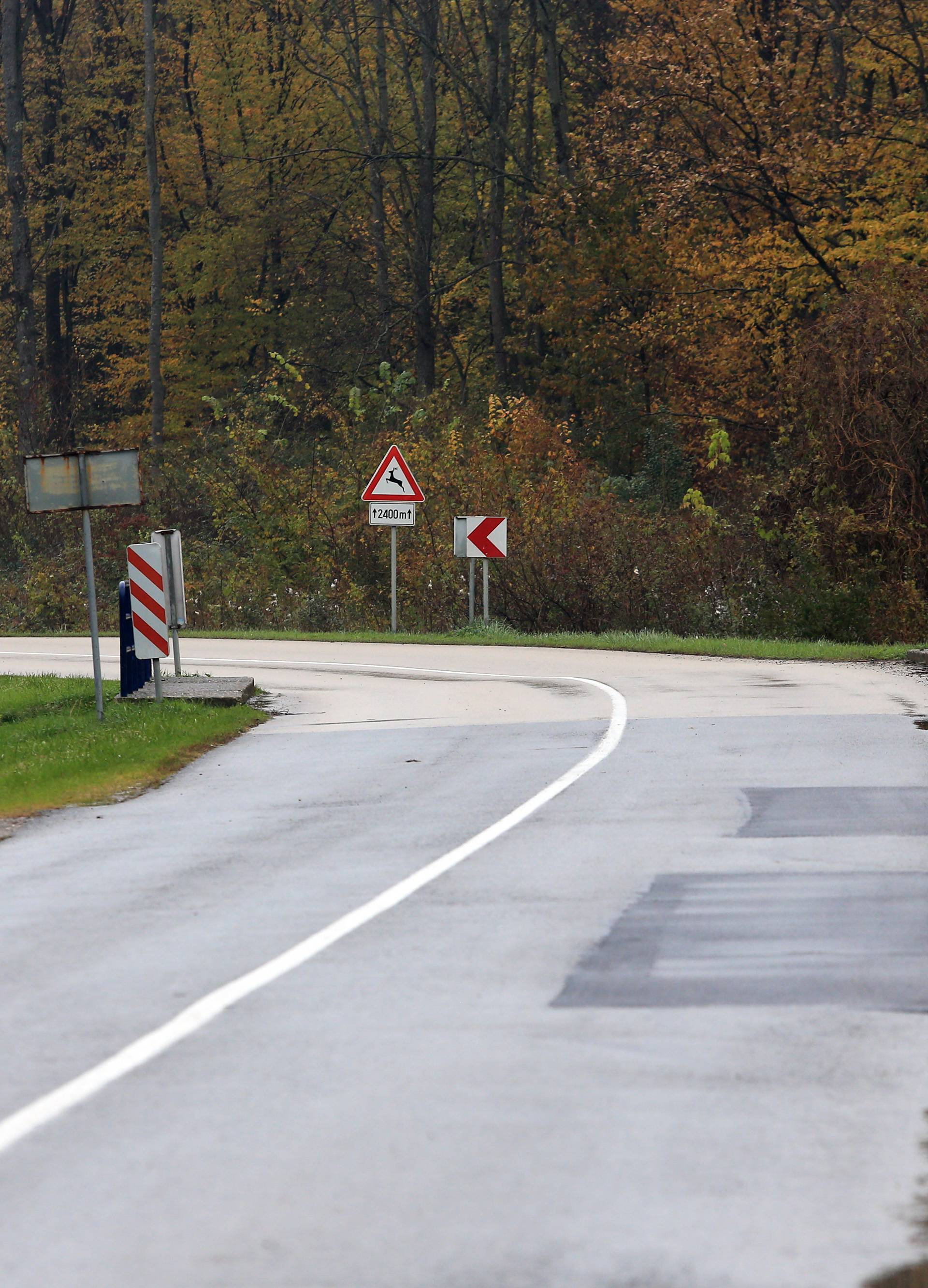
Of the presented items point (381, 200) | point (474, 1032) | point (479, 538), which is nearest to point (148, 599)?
point (479, 538)

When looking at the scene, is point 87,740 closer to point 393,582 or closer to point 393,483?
point 393,483

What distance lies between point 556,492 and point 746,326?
1218 centimetres

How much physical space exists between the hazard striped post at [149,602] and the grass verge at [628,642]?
8819mm

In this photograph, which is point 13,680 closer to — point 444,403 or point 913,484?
point 913,484

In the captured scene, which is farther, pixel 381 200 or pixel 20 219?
pixel 20 219

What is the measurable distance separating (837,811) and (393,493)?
1937cm

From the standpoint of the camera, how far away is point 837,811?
11.6 m

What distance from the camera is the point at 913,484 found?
2892cm

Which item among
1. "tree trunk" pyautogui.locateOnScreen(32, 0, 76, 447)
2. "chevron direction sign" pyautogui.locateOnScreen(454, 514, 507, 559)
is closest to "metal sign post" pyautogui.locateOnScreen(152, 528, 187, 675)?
"chevron direction sign" pyautogui.locateOnScreen(454, 514, 507, 559)

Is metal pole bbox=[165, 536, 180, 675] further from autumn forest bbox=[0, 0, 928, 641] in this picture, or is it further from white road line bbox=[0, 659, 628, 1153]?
autumn forest bbox=[0, 0, 928, 641]

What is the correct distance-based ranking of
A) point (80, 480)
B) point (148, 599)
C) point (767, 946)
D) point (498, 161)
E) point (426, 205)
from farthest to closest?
1. point (426, 205)
2. point (498, 161)
3. point (148, 599)
4. point (80, 480)
5. point (767, 946)

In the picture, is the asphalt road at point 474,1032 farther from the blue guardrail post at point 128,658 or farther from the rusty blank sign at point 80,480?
the blue guardrail post at point 128,658

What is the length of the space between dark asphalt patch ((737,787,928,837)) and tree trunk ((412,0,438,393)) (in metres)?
40.4

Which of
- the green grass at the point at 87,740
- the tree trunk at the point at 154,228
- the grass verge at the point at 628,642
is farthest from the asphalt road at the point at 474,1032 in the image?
the tree trunk at the point at 154,228
